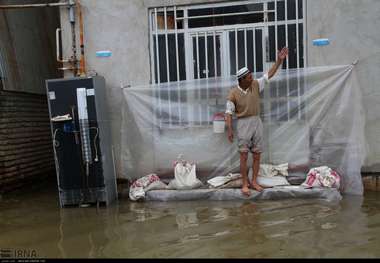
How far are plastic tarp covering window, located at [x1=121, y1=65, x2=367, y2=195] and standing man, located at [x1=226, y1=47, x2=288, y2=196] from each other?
0.89 ft

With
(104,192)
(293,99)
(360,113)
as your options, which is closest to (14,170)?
(104,192)

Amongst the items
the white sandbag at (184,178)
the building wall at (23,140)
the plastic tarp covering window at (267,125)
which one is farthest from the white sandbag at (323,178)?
the building wall at (23,140)

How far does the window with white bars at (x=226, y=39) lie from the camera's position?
260 inches

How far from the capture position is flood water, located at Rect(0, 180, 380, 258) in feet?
13.8

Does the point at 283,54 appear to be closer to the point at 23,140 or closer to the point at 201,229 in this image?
the point at 201,229

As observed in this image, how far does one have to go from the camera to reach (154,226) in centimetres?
514

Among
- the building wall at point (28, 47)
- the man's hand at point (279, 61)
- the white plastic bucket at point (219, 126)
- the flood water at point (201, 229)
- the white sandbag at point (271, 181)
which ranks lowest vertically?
the flood water at point (201, 229)

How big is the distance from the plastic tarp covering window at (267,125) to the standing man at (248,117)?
27 cm

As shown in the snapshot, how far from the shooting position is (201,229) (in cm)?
491

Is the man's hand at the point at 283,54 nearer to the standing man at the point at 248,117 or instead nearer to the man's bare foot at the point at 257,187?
the standing man at the point at 248,117

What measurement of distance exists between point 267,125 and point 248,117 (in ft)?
1.45

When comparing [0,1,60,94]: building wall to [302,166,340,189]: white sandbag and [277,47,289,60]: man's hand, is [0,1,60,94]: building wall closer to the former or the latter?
[277,47,289,60]: man's hand

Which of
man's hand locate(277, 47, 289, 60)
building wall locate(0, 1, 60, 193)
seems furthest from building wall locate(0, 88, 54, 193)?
man's hand locate(277, 47, 289, 60)

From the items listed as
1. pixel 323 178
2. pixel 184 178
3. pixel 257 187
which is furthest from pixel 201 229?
pixel 323 178
